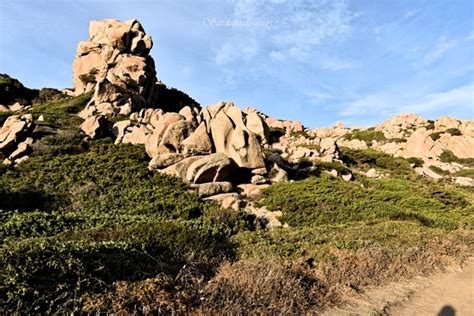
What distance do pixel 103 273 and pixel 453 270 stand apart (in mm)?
9642

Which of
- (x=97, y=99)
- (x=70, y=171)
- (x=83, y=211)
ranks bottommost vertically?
(x=83, y=211)

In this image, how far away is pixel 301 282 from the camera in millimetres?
6984

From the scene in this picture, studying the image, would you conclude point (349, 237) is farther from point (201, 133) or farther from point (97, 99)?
point (97, 99)

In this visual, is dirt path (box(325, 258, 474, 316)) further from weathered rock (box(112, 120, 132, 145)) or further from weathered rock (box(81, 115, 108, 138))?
weathered rock (box(81, 115, 108, 138))

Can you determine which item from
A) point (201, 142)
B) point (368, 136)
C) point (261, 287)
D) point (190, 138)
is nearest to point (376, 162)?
point (201, 142)

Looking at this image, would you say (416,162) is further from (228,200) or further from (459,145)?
(228,200)

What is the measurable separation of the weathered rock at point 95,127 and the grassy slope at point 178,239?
5.17 ft

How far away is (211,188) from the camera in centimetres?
1809

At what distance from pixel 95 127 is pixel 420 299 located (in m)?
24.1

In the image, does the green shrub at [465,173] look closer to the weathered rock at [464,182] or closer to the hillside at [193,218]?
the weathered rock at [464,182]

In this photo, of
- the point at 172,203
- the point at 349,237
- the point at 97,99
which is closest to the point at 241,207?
the point at 172,203

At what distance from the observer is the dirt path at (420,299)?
6949 millimetres

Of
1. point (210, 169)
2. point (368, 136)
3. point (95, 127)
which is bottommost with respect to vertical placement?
point (210, 169)

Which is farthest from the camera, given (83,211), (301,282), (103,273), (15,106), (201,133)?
(15,106)
